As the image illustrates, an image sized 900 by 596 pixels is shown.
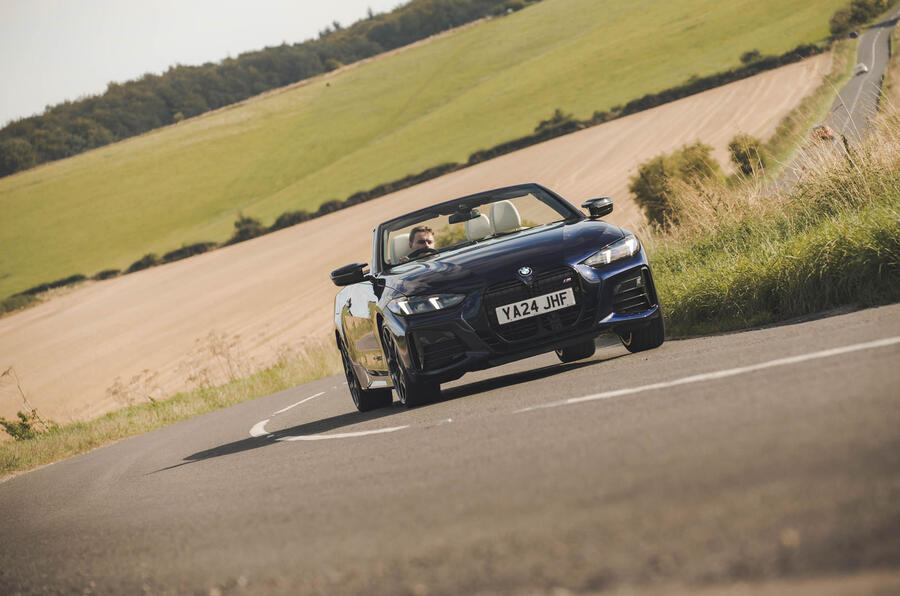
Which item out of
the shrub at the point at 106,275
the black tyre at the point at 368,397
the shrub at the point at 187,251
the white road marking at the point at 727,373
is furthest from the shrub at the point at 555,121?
the white road marking at the point at 727,373

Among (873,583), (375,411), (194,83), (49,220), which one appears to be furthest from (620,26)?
(873,583)

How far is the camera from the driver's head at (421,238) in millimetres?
9555

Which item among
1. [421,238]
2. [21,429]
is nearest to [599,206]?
[421,238]

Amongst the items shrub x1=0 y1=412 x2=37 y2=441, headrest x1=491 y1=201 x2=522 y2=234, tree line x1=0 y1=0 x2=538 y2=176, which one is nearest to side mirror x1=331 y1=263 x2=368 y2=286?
headrest x1=491 y1=201 x2=522 y2=234

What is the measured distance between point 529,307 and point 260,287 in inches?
1734

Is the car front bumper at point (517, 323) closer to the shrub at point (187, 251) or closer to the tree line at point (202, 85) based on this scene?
the shrub at point (187, 251)

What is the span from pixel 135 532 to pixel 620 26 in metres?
103

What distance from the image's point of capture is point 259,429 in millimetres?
11188

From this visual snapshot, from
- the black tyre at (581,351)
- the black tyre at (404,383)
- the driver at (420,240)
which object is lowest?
the black tyre at (581,351)

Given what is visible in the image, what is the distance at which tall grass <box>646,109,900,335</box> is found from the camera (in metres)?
8.59

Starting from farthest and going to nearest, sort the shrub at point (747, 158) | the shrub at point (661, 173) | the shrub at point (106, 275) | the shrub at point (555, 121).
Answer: the shrub at point (555, 121) < the shrub at point (106, 275) < the shrub at point (661, 173) < the shrub at point (747, 158)

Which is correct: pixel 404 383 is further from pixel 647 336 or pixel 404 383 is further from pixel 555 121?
pixel 555 121

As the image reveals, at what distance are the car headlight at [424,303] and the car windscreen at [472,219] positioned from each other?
4.07 ft

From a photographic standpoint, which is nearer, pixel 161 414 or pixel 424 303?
pixel 424 303
